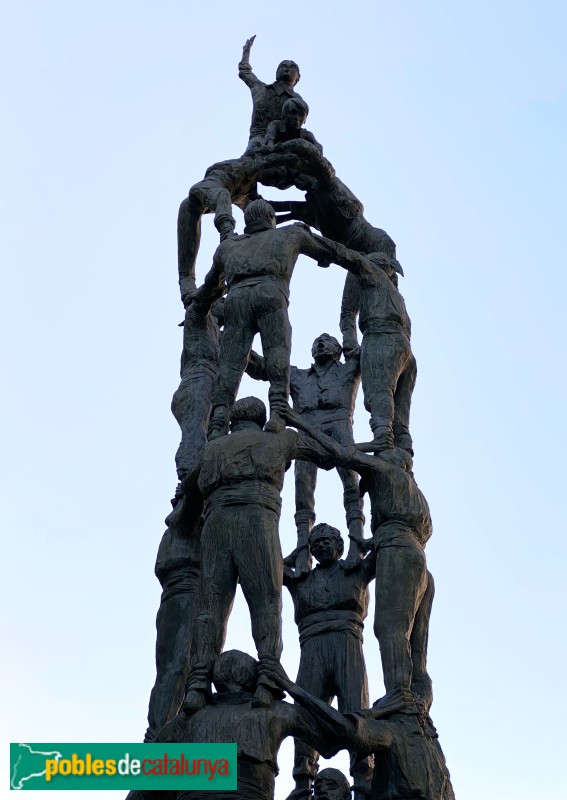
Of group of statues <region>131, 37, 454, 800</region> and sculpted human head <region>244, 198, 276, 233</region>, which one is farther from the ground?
sculpted human head <region>244, 198, 276, 233</region>

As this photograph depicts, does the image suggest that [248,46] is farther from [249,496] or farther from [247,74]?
[249,496]

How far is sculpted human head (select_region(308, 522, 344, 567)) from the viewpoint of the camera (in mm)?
14742

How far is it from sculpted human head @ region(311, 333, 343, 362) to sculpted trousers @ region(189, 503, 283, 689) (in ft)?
11.1

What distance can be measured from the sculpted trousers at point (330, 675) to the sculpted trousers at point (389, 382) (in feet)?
6.18

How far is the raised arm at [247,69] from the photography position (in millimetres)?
18484

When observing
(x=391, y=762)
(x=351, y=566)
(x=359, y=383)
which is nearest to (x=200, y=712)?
(x=391, y=762)

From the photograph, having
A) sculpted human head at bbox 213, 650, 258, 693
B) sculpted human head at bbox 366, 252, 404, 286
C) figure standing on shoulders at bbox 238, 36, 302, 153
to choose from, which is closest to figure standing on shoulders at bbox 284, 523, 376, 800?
sculpted human head at bbox 213, 650, 258, 693

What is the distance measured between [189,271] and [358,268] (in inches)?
75.9

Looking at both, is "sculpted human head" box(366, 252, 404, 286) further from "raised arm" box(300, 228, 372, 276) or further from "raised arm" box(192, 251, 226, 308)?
"raised arm" box(192, 251, 226, 308)

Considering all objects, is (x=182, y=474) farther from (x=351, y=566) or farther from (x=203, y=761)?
(x=203, y=761)

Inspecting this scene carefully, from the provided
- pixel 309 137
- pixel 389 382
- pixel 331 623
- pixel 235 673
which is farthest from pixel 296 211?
pixel 235 673

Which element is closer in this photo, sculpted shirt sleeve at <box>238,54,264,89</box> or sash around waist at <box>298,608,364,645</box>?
sash around waist at <box>298,608,364,645</box>

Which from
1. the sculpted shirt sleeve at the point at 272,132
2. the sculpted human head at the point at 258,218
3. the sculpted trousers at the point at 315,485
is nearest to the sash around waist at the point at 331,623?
the sculpted trousers at the point at 315,485

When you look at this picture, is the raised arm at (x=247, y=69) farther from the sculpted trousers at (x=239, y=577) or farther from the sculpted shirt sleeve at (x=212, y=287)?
the sculpted trousers at (x=239, y=577)
